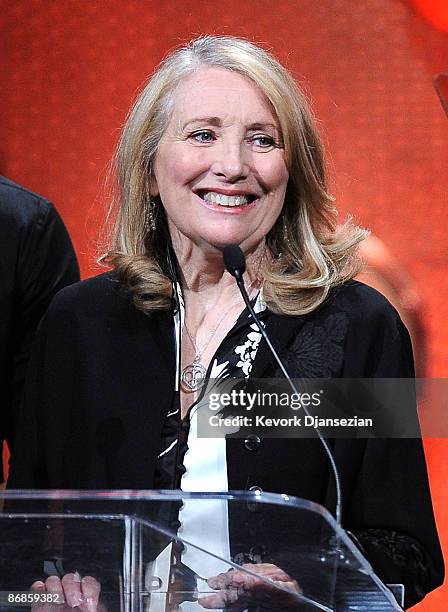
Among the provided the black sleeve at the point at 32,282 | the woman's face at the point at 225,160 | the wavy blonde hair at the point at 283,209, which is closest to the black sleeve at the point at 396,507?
the wavy blonde hair at the point at 283,209

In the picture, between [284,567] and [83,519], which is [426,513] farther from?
[83,519]

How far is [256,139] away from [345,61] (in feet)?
1.87

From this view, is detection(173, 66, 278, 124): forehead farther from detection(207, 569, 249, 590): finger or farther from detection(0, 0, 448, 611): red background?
detection(207, 569, 249, 590): finger

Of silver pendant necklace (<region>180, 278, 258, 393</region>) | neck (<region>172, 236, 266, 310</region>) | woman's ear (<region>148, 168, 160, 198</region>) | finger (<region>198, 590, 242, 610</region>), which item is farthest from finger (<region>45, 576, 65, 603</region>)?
woman's ear (<region>148, 168, 160, 198</region>)

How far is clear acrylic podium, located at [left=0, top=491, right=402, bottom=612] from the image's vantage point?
1.00 metres

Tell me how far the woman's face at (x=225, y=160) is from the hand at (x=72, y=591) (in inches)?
26.3

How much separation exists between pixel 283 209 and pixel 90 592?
81 cm

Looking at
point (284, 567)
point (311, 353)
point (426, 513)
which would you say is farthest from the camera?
point (311, 353)

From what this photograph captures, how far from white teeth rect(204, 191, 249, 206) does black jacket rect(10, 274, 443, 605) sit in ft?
0.58

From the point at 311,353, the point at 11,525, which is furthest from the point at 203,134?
the point at 11,525

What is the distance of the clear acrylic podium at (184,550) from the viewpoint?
100 centimetres

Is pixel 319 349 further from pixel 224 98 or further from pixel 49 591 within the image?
pixel 49 591

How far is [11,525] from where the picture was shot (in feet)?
3.47

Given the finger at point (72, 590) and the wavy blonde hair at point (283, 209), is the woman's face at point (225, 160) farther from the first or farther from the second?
the finger at point (72, 590)
